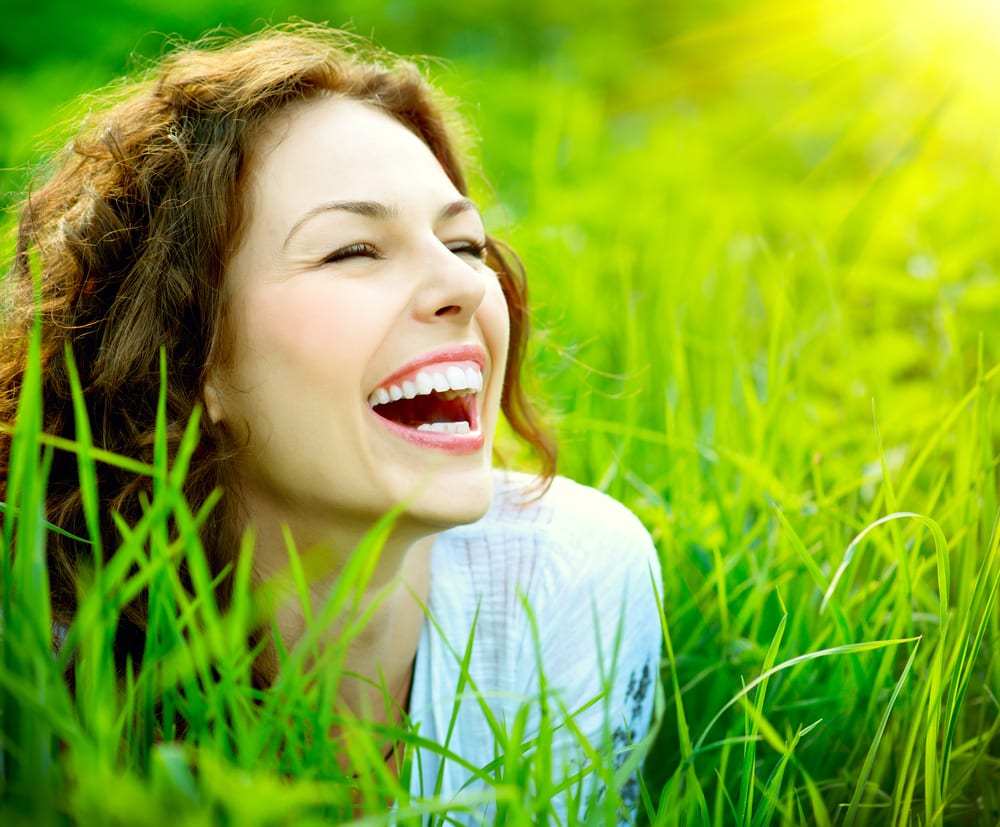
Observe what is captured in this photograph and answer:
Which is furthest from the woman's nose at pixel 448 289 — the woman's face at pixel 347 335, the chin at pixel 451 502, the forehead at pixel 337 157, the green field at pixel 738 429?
the green field at pixel 738 429

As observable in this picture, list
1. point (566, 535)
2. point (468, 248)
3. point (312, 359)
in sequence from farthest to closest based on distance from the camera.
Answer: point (566, 535)
point (468, 248)
point (312, 359)

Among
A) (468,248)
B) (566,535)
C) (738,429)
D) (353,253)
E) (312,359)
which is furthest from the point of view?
(738,429)

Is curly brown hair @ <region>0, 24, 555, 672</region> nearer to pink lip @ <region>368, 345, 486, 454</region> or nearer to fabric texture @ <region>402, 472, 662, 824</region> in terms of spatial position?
pink lip @ <region>368, 345, 486, 454</region>

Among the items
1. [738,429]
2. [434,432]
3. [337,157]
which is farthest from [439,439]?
[738,429]

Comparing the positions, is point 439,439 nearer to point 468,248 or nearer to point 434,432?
point 434,432

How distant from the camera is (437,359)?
1.47 m

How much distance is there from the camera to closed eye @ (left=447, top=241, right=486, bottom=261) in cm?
165

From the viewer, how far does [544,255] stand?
2926mm

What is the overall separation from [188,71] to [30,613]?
1037 mm

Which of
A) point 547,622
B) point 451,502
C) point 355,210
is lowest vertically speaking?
point 547,622

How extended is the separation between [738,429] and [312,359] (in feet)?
3.63

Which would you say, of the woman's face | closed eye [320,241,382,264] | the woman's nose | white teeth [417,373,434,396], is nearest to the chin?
the woman's face

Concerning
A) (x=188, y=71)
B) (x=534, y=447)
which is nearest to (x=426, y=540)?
(x=534, y=447)

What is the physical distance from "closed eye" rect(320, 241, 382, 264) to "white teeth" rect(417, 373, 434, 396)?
0.19 meters
